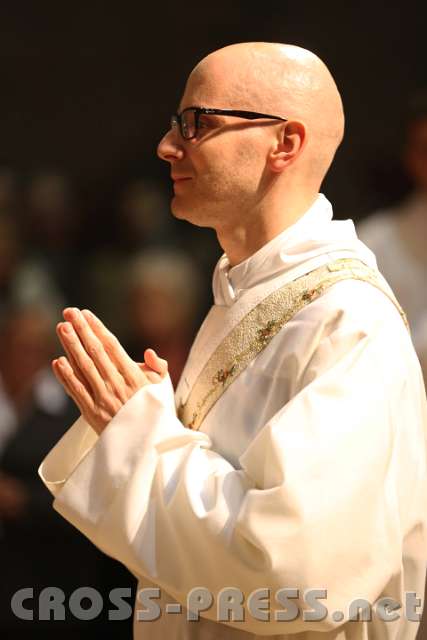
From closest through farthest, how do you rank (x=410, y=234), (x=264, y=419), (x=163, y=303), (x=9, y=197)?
(x=264, y=419)
(x=410, y=234)
(x=163, y=303)
(x=9, y=197)

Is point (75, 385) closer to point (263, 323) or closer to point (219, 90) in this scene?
point (263, 323)

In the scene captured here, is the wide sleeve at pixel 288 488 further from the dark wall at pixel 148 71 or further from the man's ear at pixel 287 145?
the dark wall at pixel 148 71

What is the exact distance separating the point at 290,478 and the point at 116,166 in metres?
4.78

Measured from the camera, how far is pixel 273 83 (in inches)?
129

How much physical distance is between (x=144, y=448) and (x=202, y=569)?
0.33 m

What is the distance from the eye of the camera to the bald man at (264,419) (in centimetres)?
289

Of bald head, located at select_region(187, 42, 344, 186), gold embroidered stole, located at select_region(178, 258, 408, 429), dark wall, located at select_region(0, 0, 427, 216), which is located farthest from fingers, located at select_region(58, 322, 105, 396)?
dark wall, located at select_region(0, 0, 427, 216)

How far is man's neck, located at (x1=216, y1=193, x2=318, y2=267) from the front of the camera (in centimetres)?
334

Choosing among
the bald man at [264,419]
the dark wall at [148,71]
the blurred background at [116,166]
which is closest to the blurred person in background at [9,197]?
the blurred background at [116,166]

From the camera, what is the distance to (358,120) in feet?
23.2

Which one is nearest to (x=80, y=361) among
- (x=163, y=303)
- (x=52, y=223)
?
(x=163, y=303)

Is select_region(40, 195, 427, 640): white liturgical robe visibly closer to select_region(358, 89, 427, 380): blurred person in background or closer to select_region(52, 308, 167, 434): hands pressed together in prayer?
select_region(52, 308, 167, 434): hands pressed together in prayer

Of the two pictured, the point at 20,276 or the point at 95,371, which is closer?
the point at 95,371

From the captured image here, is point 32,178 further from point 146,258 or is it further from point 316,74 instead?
point 316,74
